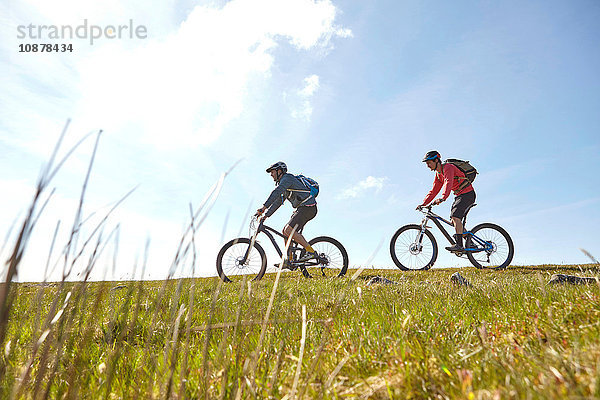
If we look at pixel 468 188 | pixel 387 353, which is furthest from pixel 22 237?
pixel 468 188

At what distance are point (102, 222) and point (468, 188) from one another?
1330cm

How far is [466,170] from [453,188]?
776 millimetres

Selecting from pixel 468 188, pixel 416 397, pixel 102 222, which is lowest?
pixel 416 397

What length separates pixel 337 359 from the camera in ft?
7.55

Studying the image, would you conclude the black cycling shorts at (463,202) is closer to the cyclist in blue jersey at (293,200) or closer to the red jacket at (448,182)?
the red jacket at (448,182)

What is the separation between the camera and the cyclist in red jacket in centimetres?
1245

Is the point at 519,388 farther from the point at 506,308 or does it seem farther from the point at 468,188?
the point at 468,188

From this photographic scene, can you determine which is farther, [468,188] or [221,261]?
[468,188]

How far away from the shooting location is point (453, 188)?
1300cm

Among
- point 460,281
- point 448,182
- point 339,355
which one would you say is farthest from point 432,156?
point 339,355

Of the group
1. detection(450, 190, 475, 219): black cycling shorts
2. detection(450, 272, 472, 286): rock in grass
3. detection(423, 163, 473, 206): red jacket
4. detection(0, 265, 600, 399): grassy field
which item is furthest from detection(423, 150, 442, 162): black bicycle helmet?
detection(0, 265, 600, 399): grassy field

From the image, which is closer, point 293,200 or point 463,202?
point 293,200

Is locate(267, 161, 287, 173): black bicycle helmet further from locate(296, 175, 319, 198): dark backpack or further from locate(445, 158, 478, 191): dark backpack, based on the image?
locate(445, 158, 478, 191): dark backpack

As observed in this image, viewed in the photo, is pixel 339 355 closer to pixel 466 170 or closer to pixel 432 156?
pixel 432 156
